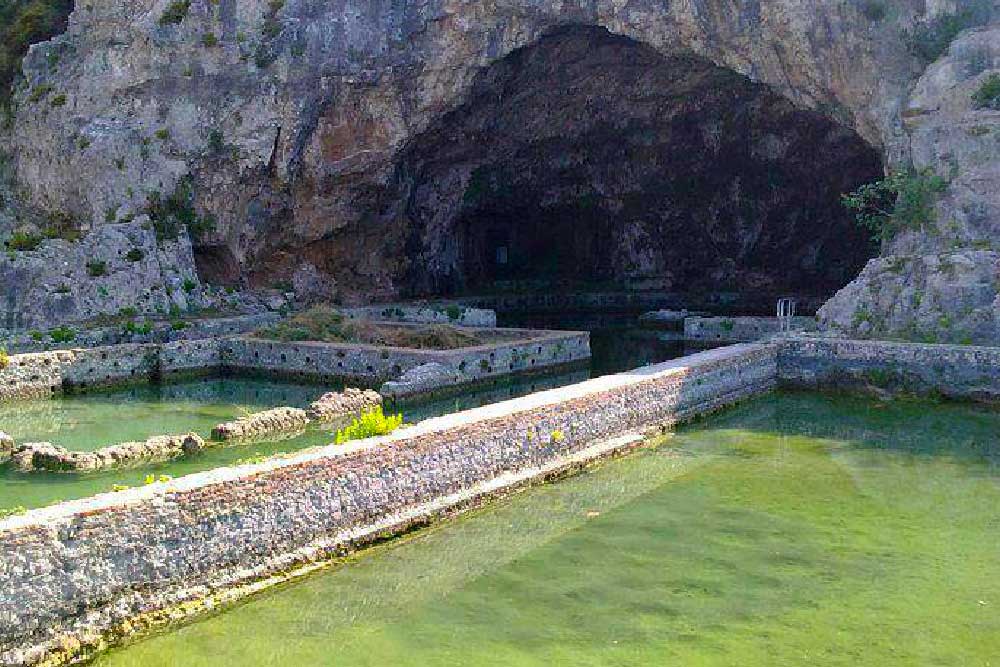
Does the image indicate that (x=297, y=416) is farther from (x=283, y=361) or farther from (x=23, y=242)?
(x=23, y=242)

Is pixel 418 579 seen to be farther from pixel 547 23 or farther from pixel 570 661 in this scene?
pixel 547 23

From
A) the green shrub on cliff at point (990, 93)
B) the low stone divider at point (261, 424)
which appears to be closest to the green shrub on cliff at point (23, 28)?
the low stone divider at point (261, 424)

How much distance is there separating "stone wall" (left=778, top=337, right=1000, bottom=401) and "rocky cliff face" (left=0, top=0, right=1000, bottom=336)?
3.32 m

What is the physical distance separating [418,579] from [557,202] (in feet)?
134

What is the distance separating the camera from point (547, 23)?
37031 mm

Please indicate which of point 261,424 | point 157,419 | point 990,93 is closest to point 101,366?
point 157,419

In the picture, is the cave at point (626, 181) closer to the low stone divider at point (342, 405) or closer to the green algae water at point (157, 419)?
the green algae water at point (157, 419)

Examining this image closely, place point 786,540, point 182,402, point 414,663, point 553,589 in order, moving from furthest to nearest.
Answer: point 182,402, point 786,540, point 553,589, point 414,663

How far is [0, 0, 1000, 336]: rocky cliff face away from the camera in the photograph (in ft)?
109

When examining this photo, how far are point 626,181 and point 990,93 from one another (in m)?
23.1

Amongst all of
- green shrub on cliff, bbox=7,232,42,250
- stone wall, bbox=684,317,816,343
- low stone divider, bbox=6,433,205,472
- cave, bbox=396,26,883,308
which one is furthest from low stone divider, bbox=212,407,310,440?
cave, bbox=396,26,883,308

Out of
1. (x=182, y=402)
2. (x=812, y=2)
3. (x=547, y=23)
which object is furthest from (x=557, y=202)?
(x=182, y=402)

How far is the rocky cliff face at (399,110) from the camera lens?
109 feet

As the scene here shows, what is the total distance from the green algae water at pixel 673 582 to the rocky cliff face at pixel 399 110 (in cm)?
1349
